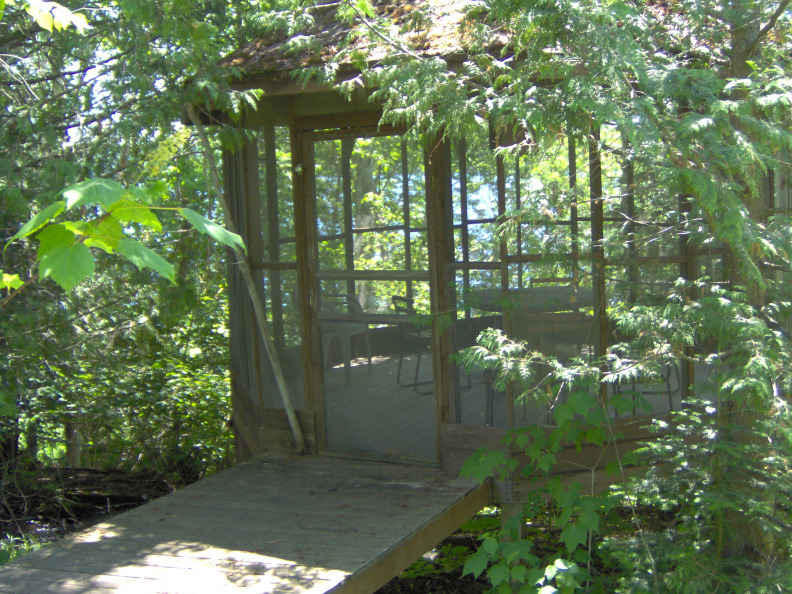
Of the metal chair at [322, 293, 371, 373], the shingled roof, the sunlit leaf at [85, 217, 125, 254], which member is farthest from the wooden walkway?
the shingled roof

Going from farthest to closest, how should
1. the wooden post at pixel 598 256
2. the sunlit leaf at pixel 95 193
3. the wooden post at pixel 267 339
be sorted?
the wooden post at pixel 267 339 < the wooden post at pixel 598 256 < the sunlit leaf at pixel 95 193

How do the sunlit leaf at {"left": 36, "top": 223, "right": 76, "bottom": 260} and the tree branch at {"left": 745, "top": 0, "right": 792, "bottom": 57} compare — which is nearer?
the sunlit leaf at {"left": 36, "top": 223, "right": 76, "bottom": 260}

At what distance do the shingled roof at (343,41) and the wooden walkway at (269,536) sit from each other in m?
3.04

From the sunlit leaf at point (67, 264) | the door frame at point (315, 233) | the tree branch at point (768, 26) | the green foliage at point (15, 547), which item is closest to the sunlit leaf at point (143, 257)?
the sunlit leaf at point (67, 264)

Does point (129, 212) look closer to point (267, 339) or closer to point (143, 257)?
point (143, 257)

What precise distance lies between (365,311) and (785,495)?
3.19 meters

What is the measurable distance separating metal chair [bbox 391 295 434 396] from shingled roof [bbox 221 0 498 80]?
6.02 feet

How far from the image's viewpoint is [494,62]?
4.39 m

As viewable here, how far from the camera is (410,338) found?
19.0ft

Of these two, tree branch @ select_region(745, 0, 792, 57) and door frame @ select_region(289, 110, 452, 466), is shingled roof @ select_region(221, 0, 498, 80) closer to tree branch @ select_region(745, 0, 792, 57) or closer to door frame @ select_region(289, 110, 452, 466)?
door frame @ select_region(289, 110, 452, 466)

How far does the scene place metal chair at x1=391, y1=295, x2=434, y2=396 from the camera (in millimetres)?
5742

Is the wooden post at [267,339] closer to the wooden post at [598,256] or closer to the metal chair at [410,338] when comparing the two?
the metal chair at [410,338]

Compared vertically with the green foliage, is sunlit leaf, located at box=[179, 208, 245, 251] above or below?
above

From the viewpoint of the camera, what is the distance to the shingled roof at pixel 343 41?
4809 millimetres
